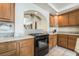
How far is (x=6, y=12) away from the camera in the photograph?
1963mm

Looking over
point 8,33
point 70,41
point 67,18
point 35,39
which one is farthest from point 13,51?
point 67,18

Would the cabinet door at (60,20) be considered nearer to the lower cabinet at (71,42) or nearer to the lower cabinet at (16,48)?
the lower cabinet at (71,42)

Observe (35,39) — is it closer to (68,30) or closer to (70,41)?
(70,41)

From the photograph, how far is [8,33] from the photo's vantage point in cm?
224

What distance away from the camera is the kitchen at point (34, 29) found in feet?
6.15

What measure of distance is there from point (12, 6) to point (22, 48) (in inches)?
37.2

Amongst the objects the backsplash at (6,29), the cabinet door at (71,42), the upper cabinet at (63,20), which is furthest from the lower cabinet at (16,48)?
the upper cabinet at (63,20)

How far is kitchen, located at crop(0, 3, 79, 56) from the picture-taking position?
6.15ft

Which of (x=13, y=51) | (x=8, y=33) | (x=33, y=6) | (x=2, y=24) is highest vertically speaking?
(x=33, y=6)

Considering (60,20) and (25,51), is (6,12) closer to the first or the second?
(25,51)

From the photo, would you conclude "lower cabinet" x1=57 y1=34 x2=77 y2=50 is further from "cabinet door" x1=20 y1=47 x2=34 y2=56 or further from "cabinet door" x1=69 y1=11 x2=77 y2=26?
"cabinet door" x1=20 y1=47 x2=34 y2=56

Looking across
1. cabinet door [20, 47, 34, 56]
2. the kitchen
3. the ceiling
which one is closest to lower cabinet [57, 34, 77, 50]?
the kitchen

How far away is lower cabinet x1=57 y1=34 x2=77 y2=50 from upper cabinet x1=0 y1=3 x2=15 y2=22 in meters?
2.70

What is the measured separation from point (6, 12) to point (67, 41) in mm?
3099
